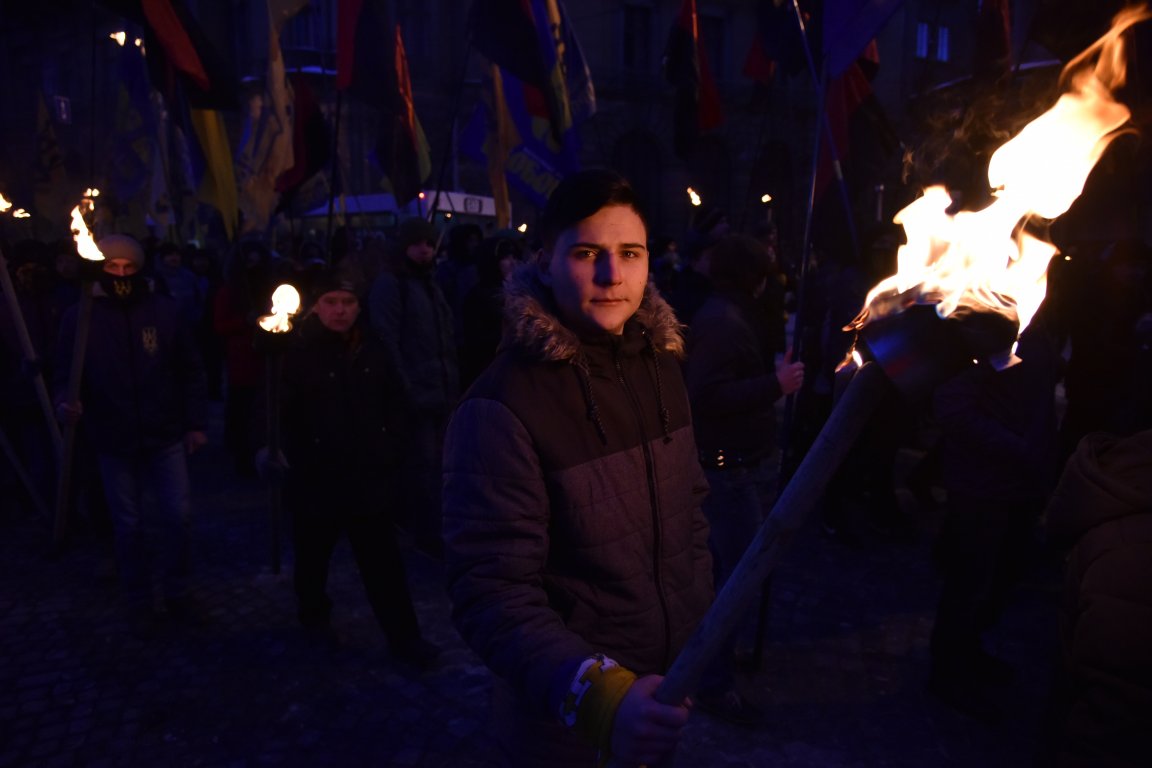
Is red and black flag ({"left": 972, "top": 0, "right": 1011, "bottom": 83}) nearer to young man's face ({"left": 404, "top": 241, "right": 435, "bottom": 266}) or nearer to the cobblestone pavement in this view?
the cobblestone pavement

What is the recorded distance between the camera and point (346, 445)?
3.80 meters

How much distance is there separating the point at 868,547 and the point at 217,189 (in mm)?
6390

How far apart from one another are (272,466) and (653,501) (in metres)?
2.60

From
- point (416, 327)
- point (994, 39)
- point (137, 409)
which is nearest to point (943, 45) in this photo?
point (994, 39)

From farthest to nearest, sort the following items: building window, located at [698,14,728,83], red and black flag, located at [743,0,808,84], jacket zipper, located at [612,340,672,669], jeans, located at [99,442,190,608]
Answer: building window, located at [698,14,728,83] < red and black flag, located at [743,0,808,84] < jeans, located at [99,442,190,608] < jacket zipper, located at [612,340,672,669]

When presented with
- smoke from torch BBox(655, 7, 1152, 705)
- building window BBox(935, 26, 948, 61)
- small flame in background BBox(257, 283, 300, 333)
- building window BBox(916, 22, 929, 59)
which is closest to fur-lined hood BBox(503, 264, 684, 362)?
smoke from torch BBox(655, 7, 1152, 705)

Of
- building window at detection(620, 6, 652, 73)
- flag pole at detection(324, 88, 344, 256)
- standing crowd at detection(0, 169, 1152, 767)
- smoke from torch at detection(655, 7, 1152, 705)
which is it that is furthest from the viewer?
building window at detection(620, 6, 652, 73)

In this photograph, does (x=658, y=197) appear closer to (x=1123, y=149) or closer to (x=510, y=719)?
(x=1123, y=149)

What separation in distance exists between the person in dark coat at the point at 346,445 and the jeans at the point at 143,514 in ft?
3.07

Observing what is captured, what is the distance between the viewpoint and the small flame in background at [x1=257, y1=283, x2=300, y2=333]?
3.59 metres

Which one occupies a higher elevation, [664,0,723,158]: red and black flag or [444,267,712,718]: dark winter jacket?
[664,0,723,158]: red and black flag

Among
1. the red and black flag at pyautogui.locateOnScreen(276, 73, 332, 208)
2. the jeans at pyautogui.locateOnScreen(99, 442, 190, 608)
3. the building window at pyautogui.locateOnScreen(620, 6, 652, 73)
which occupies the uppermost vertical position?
the building window at pyautogui.locateOnScreen(620, 6, 652, 73)

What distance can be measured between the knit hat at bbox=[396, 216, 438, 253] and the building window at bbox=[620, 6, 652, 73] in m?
24.8

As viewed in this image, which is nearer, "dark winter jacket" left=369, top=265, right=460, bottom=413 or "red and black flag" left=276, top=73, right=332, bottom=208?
"dark winter jacket" left=369, top=265, right=460, bottom=413
